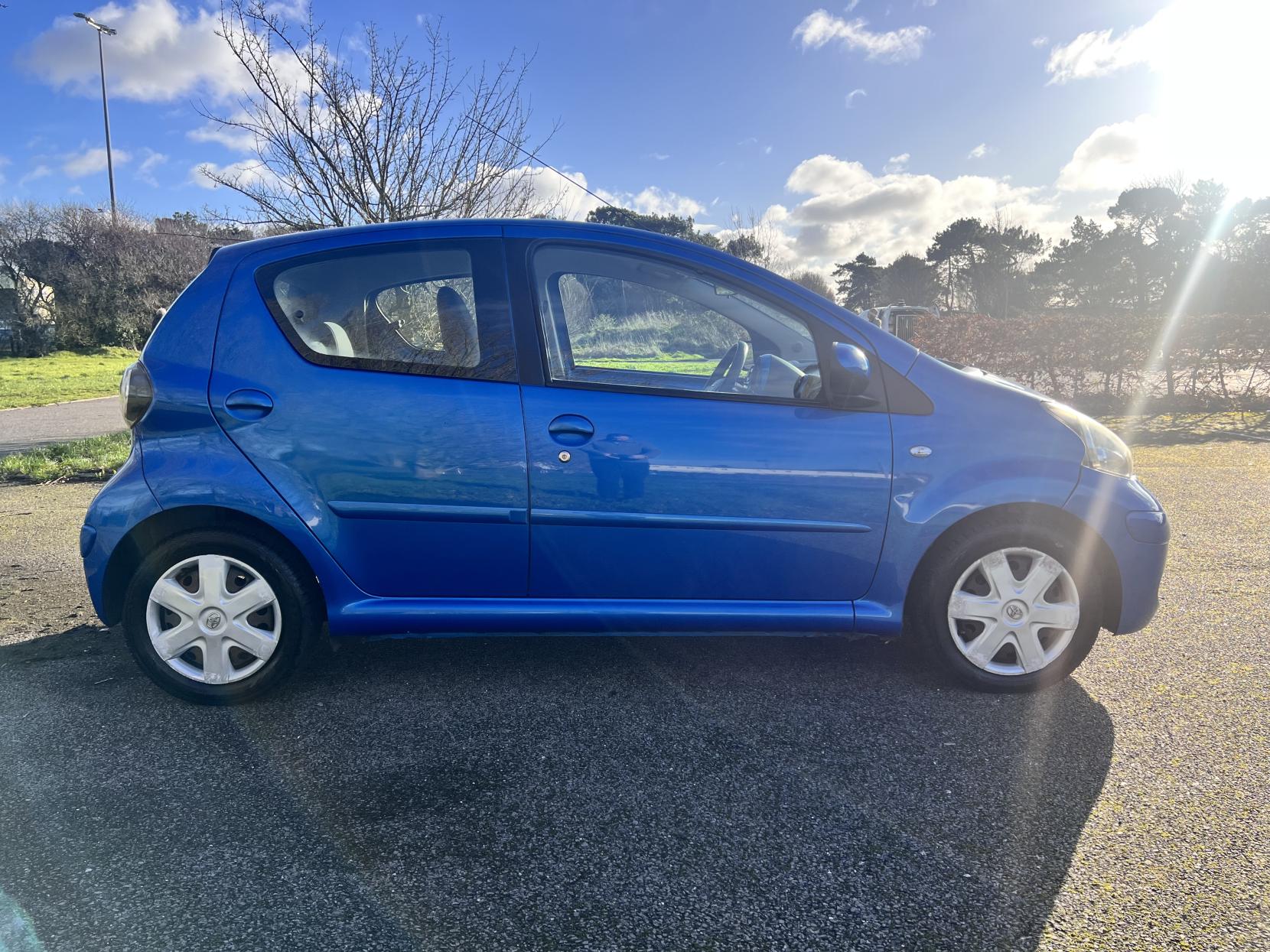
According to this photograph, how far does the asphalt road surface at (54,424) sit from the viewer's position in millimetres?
9602

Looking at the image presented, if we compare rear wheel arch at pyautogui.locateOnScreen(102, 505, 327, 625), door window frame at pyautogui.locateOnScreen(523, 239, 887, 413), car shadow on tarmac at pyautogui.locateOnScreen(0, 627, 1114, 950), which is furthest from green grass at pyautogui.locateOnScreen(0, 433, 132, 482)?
door window frame at pyautogui.locateOnScreen(523, 239, 887, 413)

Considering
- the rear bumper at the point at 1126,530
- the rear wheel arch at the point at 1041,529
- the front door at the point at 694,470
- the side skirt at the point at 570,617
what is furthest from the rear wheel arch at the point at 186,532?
the rear bumper at the point at 1126,530

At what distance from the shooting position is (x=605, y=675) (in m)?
3.19

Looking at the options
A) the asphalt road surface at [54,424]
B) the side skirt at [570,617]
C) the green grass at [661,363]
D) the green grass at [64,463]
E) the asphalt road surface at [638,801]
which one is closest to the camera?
the asphalt road surface at [638,801]

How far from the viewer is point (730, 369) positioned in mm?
3072

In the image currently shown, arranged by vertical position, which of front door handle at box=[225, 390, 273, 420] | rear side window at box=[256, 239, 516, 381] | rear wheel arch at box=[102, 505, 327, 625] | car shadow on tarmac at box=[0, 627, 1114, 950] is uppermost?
rear side window at box=[256, 239, 516, 381]

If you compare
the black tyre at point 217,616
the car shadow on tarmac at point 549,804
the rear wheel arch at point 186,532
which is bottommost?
the car shadow on tarmac at point 549,804

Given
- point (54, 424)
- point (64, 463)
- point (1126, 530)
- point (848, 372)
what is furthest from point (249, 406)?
point (54, 424)

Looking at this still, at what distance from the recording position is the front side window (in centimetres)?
297

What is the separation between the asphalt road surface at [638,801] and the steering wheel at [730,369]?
1163 mm

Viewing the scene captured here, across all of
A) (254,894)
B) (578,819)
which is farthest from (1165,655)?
(254,894)

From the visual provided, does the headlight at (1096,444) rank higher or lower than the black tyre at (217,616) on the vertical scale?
higher

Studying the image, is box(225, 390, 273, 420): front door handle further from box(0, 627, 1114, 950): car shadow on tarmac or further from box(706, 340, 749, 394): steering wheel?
box(706, 340, 749, 394): steering wheel

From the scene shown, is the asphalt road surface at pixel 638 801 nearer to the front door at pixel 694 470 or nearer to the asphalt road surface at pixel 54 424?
the front door at pixel 694 470
